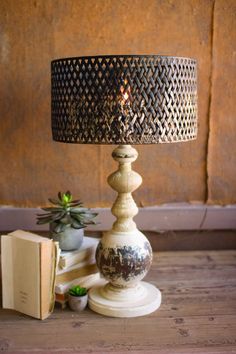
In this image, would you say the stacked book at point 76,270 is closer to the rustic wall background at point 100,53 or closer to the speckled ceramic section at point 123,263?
the speckled ceramic section at point 123,263

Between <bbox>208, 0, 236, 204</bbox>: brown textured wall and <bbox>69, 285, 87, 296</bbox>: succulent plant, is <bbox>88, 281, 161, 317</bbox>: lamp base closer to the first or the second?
<bbox>69, 285, 87, 296</bbox>: succulent plant

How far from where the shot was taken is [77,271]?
126 centimetres

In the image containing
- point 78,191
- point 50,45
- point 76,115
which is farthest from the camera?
point 78,191

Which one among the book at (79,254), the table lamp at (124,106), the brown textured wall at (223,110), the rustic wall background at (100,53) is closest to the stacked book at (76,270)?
the book at (79,254)

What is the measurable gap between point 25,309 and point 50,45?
2.82ft

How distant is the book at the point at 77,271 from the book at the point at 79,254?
0.04 feet

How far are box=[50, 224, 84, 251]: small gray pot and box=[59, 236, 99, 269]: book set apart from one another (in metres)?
0.02

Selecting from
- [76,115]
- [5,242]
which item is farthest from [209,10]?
[5,242]

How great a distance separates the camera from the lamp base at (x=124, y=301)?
1.16 metres

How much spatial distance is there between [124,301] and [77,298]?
127mm

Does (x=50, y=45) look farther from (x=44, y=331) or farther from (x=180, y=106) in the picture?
(x=44, y=331)

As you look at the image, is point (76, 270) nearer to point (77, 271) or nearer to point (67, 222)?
point (77, 271)

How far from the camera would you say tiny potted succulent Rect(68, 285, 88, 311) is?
1.18 meters

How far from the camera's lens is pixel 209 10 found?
4.99 feet
